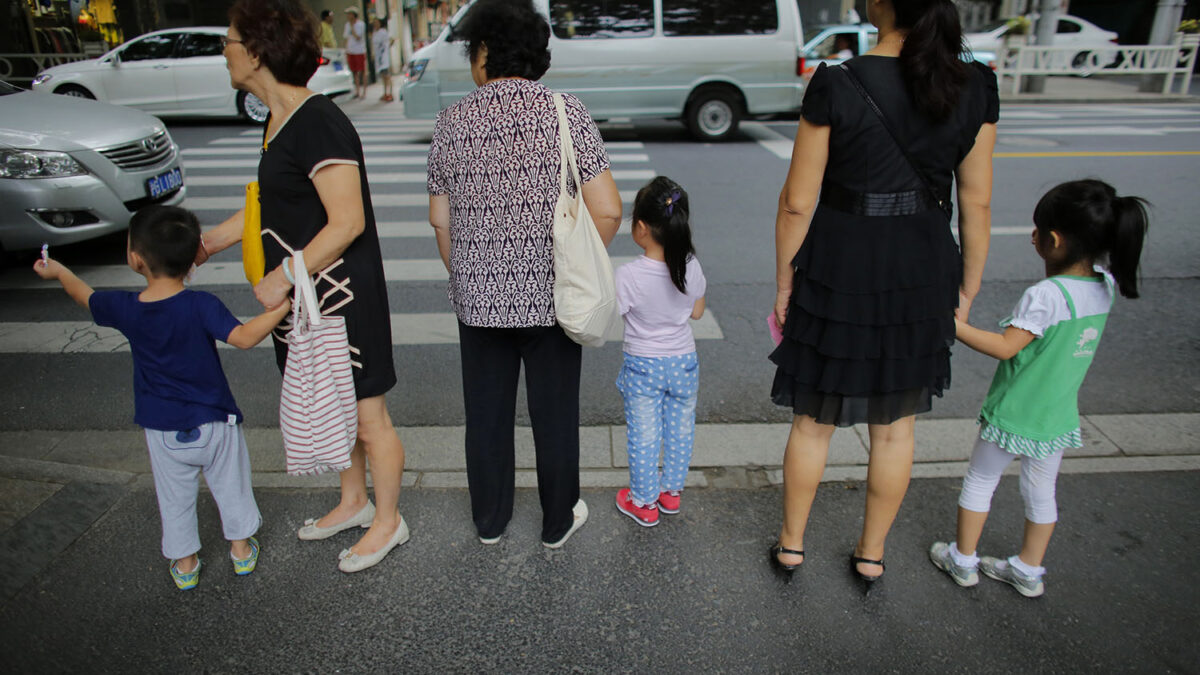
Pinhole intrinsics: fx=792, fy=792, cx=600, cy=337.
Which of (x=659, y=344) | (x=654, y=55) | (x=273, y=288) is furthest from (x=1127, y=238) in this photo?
(x=654, y=55)

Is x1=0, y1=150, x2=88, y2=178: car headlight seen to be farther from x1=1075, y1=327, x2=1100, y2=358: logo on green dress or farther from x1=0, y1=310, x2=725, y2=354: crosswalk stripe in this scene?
x1=1075, y1=327, x2=1100, y2=358: logo on green dress

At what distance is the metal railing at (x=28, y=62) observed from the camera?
631 inches

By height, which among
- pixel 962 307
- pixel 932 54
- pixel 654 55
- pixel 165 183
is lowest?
pixel 165 183

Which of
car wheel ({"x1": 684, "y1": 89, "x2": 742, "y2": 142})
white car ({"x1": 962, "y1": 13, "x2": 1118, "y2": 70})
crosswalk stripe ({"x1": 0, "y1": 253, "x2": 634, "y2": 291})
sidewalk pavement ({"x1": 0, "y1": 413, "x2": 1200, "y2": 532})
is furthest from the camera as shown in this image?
white car ({"x1": 962, "y1": 13, "x2": 1118, "y2": 70})

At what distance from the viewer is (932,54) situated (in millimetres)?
2047

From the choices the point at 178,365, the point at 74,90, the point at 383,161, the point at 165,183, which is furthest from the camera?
the point at 74,90

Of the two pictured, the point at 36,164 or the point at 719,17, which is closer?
the point at 36,164

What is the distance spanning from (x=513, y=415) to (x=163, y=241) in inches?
48.4

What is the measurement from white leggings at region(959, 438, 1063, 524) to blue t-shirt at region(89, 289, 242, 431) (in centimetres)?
244

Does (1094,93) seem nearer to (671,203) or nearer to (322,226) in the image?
(671,203)

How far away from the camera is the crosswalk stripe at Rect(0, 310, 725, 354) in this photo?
4789 mm

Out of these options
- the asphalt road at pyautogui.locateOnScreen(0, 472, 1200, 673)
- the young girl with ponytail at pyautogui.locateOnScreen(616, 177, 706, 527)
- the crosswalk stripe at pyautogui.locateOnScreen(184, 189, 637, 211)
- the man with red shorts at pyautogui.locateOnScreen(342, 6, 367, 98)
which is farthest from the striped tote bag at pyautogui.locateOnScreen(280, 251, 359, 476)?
the man with red shorts at pyautogui.locateOnScreen(342, 6, 367, 98)

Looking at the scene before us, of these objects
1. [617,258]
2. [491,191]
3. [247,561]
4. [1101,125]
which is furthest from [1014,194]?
[247,561]

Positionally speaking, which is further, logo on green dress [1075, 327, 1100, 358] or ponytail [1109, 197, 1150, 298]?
logo on green dress [1075, 327, 1100, 358]
